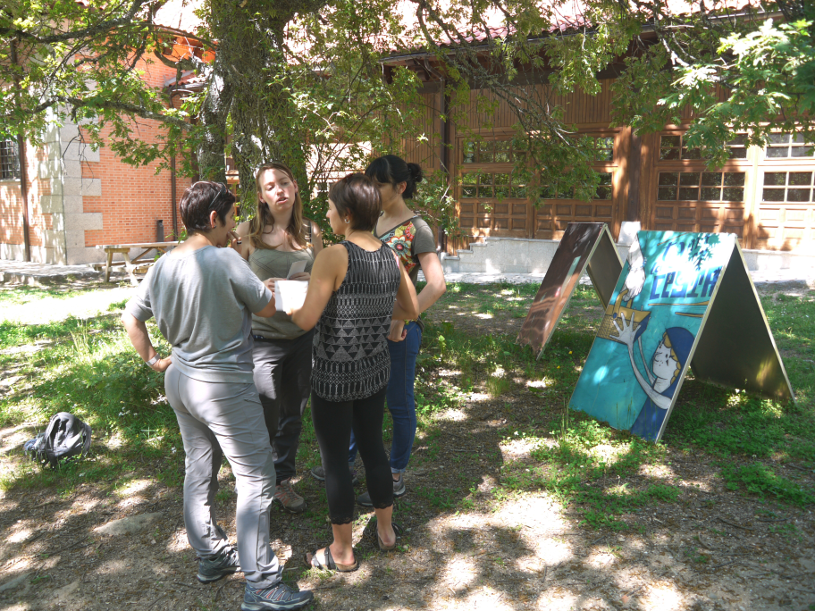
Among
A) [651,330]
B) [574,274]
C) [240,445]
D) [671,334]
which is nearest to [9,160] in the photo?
[574,274]

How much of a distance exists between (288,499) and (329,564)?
2.06 ft

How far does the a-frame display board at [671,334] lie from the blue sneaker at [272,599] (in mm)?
2670

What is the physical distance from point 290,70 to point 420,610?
403cm

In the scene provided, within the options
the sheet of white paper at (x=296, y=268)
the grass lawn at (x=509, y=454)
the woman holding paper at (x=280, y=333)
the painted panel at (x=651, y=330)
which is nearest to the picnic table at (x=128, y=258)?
the grass lawn at (x=509, y=454)

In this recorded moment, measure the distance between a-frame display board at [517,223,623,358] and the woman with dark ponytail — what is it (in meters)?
3.10

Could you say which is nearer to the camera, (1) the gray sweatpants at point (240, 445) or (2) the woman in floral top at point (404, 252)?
(1) the gray sweatpants at point (240, 445)

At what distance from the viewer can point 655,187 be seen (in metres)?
11.6

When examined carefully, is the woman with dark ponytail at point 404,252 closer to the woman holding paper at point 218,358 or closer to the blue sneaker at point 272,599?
the woman holding paper at point 218,358

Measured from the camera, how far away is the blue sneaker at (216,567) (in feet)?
9.13

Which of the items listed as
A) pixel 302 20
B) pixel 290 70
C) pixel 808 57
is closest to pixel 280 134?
pixel 290 70

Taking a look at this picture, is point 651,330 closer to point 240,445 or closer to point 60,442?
point 240,445

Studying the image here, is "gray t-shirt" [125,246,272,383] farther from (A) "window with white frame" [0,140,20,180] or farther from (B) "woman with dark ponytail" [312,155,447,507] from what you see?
(A) "window with white frame" [0,140,20,180]

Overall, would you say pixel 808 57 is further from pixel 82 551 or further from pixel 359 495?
pixel 82 551

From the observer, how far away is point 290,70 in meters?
4.80
